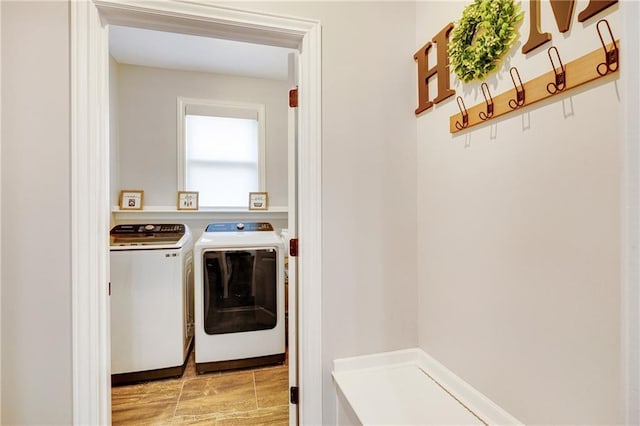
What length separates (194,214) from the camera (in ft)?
9.59

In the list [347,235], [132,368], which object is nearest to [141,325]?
[132,368]

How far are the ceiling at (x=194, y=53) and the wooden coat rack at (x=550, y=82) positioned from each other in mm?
1709

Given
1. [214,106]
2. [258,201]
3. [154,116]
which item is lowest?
[258,201]

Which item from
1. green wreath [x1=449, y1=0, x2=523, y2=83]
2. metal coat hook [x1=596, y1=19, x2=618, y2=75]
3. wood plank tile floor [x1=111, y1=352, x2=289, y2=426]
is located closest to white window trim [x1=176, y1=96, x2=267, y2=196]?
wood plank tile floor [x1=111, y1=352, x2=289, y2=426]

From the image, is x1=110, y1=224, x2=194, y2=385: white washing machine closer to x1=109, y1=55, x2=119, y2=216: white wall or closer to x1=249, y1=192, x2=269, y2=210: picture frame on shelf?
x1=109, y1=55, x2=119, y2=216: white wall

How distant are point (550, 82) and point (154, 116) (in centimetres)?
305

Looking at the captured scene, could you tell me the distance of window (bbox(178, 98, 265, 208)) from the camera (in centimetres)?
293

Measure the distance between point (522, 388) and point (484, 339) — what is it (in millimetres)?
177

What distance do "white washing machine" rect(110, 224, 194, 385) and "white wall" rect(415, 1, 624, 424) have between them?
181cm

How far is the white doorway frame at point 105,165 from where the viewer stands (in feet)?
3.72

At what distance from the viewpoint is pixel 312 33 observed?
1.32 m

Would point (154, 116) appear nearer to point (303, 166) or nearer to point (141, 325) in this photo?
point (141, 325)

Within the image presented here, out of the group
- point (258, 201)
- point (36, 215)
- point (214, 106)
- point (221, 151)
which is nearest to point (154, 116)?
point (214, 106)

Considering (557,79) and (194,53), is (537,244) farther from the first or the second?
(194,53)
